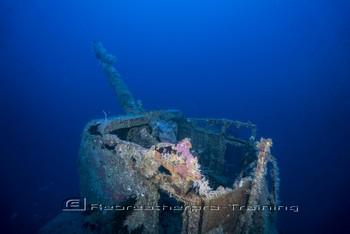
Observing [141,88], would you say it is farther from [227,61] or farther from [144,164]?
[144,164]

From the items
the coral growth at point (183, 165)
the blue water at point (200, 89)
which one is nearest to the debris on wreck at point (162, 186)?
the coral growth at point (183, 165)

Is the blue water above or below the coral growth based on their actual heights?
above

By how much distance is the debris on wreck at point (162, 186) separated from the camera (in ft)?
12.7

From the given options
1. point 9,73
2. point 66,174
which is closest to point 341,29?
point 66,174

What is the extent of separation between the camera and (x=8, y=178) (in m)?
22.3

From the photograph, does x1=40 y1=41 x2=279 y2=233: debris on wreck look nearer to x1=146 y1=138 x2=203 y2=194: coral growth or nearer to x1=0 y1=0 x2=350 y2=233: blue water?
x1=146 y1=138 x2=203 y2=194: coral growth

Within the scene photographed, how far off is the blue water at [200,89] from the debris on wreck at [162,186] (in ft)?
36.6

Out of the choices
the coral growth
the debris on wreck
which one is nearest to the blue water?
the debris on wreck

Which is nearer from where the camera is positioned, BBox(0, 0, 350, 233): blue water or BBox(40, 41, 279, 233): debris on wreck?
BBox(40, 41, 279, 233): debris on wreck

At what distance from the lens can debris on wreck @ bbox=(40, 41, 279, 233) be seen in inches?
152

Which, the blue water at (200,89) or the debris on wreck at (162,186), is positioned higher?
the blue water at (200,89)

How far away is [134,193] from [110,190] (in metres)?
1.05

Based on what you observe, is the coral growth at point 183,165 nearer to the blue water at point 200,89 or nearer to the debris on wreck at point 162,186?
the debris on wreck at point 162,186

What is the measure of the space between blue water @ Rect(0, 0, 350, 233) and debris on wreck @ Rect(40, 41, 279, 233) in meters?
11.2
